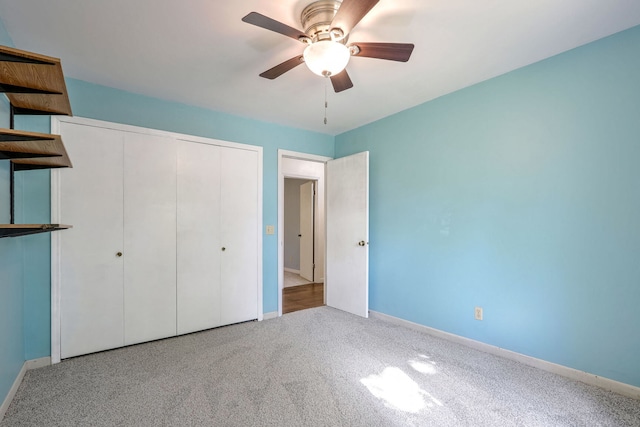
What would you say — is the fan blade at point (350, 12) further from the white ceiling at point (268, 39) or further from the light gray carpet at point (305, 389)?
the light gray carpet at point (305, 389)

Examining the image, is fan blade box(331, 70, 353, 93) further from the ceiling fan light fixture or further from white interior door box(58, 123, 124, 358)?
white interior door box(58, 123, 124, 358)

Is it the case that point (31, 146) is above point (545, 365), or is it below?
above

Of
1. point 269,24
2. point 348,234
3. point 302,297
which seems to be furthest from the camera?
point 302,297

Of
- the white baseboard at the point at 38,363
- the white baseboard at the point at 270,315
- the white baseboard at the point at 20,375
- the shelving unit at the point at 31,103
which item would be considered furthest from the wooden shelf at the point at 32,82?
the white baseboard at the point at 270,315

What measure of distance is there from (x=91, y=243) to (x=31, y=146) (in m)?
1.27

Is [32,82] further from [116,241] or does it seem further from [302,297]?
[302,297]

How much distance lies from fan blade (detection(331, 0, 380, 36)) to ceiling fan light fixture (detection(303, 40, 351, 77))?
0.30 feet

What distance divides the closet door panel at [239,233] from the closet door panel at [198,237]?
0.26 ft

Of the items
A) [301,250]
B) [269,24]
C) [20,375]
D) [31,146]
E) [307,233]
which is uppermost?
[269,24]

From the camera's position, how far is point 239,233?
3328 millimetres

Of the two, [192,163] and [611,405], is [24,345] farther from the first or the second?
[611,405]

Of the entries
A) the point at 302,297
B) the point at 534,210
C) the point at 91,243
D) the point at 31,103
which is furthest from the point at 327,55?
the point at 302,297

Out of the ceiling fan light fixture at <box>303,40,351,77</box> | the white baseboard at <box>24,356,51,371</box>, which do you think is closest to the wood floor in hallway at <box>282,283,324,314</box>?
the white baseboard at <box>24,356,51,371</box>

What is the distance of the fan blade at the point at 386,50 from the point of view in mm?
1678
